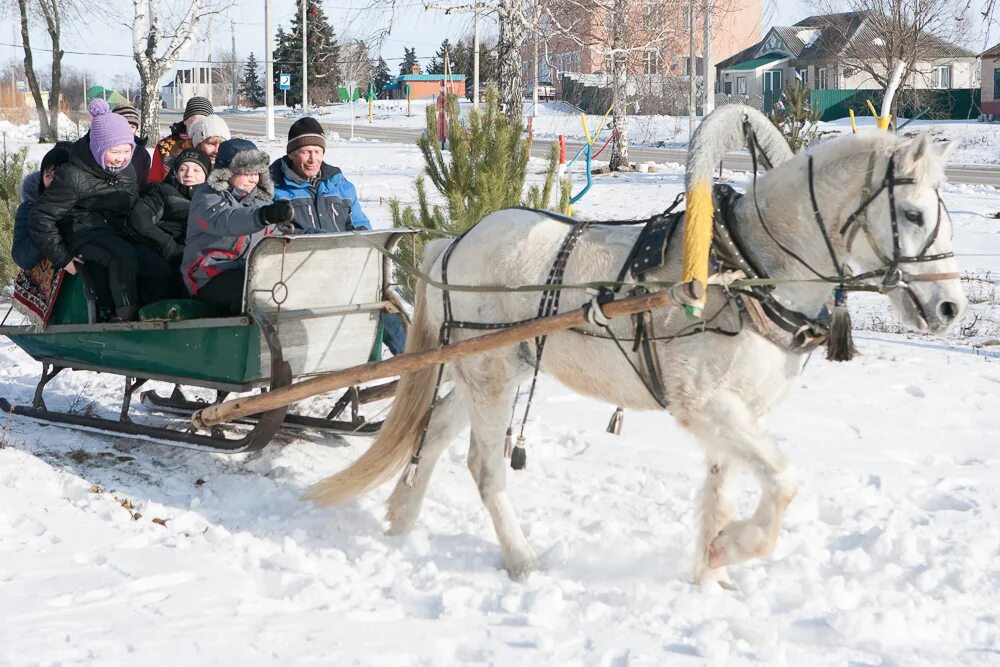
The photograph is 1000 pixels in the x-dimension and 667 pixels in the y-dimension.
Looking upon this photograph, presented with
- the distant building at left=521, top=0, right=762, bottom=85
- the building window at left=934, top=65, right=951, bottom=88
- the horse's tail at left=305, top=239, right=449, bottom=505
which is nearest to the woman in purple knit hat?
the horse's tail at left=305, top=239, right=449, bottom=505

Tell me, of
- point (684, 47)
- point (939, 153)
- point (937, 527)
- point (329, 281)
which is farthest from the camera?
point (684, 47)

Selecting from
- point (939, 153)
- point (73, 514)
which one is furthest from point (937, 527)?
point (73, 514)

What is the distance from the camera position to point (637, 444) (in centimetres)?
562

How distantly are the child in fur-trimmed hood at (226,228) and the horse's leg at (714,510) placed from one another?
7.46ft

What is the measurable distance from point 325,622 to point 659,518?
5.41 ft

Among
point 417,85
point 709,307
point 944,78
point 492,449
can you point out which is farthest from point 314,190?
point 417,85

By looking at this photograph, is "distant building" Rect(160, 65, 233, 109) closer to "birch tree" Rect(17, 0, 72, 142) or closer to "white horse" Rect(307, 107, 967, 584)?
"birch tree" Rect(17, 0, 72, 142)

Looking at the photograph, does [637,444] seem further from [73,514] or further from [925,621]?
[73,514]

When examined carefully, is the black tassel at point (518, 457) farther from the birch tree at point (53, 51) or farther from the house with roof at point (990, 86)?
the house with roof at point (990, 86)

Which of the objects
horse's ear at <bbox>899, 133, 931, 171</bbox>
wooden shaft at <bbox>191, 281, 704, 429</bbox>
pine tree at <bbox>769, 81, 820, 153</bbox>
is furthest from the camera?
pine tree at <bbox>769, 81, 820, 153</bbox>

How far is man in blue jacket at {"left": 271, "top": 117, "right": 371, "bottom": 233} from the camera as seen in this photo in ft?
17.9

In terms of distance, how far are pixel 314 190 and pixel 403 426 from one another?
155cm

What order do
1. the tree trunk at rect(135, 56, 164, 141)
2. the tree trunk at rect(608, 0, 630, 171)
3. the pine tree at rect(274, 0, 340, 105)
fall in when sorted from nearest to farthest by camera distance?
the tree trunk at rect(135, 56, 164, 141)
the tree trunk at rect(608, 0, 630, 171)
the pine tree at rect(274, 0, 340, 105)

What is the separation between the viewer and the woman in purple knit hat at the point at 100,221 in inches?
211
